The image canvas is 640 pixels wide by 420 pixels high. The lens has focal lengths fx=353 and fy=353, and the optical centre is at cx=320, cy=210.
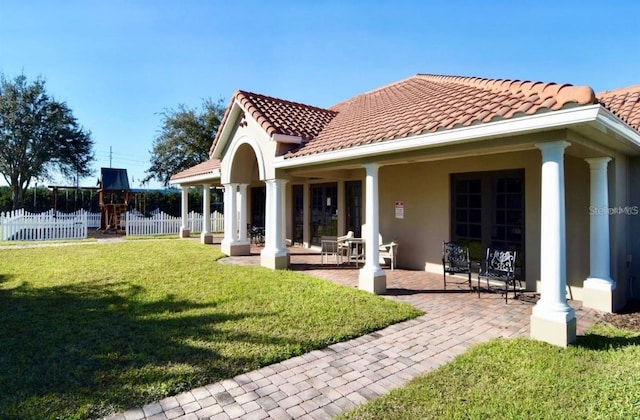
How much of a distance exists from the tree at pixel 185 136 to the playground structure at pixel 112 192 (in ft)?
29.2

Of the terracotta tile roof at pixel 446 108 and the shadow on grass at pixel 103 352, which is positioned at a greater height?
the terracotta tile roof at pixel 446 108

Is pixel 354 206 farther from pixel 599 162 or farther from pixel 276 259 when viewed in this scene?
pixel 599 162

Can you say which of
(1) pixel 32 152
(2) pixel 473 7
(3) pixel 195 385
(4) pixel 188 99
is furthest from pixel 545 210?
(1) pixel 32 152

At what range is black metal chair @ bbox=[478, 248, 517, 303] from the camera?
6795 mm

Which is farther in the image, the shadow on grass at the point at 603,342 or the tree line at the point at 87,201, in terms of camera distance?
the tree line at the point at 87,201

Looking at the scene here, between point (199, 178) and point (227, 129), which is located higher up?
point (227, 129)

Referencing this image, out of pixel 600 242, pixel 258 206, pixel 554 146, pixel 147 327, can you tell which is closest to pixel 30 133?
pixel 258 206

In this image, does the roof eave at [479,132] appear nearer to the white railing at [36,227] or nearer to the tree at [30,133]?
the white railing at [36,227]

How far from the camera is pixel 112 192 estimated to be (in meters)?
22.9

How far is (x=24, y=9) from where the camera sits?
7.60 m

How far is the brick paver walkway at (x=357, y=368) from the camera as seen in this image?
3.37 meters

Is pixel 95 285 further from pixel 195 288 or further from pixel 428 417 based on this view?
pixel 428 417

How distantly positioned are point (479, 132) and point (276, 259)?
6.52 metres

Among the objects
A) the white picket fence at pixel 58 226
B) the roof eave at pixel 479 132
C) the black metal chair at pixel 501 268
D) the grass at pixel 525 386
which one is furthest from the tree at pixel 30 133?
the grass at pixel 525 386
